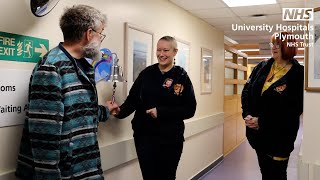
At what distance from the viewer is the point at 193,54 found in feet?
14.3

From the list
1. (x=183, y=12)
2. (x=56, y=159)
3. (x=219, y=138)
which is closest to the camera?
(x=56, y=159)

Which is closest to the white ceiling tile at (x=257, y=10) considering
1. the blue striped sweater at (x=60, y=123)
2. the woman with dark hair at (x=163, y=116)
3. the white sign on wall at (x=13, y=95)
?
the woman with dark hair at (x=163, y=116)

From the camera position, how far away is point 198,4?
3760mm

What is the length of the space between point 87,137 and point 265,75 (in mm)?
1645

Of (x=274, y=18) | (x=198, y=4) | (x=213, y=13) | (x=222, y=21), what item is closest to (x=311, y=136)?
(x=198, y=4)

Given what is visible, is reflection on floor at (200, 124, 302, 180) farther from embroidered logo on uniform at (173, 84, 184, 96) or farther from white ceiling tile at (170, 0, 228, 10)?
embroidered logo on uniform at (173, 84, 184, 96)

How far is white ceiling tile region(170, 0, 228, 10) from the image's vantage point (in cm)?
362

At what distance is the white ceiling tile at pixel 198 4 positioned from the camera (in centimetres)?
362

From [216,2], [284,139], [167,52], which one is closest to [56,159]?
[167,52]

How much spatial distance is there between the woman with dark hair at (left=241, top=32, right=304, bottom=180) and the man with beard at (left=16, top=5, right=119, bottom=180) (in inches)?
57.3

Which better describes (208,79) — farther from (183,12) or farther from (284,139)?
(284,139)

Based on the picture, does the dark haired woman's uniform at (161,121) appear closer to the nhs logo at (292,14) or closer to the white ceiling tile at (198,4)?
the white ceiling tile at (198,4)

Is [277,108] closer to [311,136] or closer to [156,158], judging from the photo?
[311,136]

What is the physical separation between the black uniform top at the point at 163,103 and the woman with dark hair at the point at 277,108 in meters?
0.59
